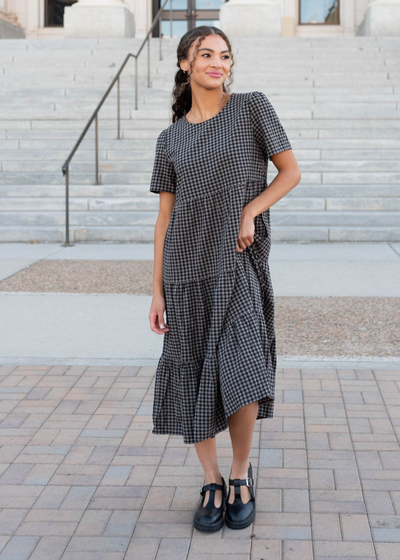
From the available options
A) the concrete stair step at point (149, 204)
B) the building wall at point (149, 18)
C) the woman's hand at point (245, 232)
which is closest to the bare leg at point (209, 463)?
the woman's hand at point (245, 232)

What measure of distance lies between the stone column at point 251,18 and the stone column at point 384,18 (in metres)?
2.28

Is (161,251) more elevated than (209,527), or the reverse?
(161,251)

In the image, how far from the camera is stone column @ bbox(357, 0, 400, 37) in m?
18.5

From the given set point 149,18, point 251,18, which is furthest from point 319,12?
point 149,18

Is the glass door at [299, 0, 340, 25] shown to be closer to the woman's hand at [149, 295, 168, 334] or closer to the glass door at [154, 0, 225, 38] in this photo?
the glass door at [154, 0, 225, 38]

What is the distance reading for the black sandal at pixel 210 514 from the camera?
2.79 meters

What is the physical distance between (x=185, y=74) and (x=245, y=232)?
687 millimetres

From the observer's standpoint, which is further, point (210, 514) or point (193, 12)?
point (193, 12)

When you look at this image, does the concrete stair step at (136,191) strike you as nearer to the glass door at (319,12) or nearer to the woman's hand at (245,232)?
the woman's hand at (245,232)

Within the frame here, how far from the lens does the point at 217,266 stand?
2.70 metres

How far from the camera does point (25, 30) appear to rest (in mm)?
22453

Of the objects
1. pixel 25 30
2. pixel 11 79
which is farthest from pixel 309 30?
pixel 11 79

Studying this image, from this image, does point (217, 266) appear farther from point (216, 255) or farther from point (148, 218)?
point (148, 218)

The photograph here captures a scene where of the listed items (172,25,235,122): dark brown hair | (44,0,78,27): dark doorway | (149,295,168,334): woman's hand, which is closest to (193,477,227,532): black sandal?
(149,295,168,334): woman's hand
